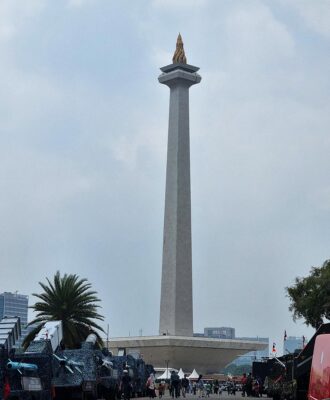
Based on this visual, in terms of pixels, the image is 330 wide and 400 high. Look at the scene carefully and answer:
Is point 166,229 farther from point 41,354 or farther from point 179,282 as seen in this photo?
point 41,354

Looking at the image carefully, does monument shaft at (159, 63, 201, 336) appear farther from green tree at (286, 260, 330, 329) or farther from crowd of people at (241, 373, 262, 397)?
crowd of people at (241, 373, 262, 397)

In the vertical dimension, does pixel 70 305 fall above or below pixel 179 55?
below

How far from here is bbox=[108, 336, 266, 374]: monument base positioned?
295ft

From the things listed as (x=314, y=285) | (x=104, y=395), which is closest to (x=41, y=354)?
(x=104, y=395)

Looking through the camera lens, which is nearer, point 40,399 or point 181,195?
point 40,399

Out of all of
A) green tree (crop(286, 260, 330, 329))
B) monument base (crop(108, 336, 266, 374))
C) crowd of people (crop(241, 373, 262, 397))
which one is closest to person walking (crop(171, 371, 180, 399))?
crowd of people (crop(241, 373, 262, 397))

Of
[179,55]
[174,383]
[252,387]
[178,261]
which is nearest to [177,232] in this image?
[178,261]

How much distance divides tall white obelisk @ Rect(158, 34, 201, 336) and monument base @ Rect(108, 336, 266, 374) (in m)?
2.76

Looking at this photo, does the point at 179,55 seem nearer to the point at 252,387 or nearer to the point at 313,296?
the point at 313,296

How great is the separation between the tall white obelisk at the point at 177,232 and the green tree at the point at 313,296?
30.5 metres

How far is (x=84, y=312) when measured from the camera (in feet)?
180

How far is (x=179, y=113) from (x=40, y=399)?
72.7 meters

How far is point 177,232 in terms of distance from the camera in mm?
93875

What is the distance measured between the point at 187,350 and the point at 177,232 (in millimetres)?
11384
